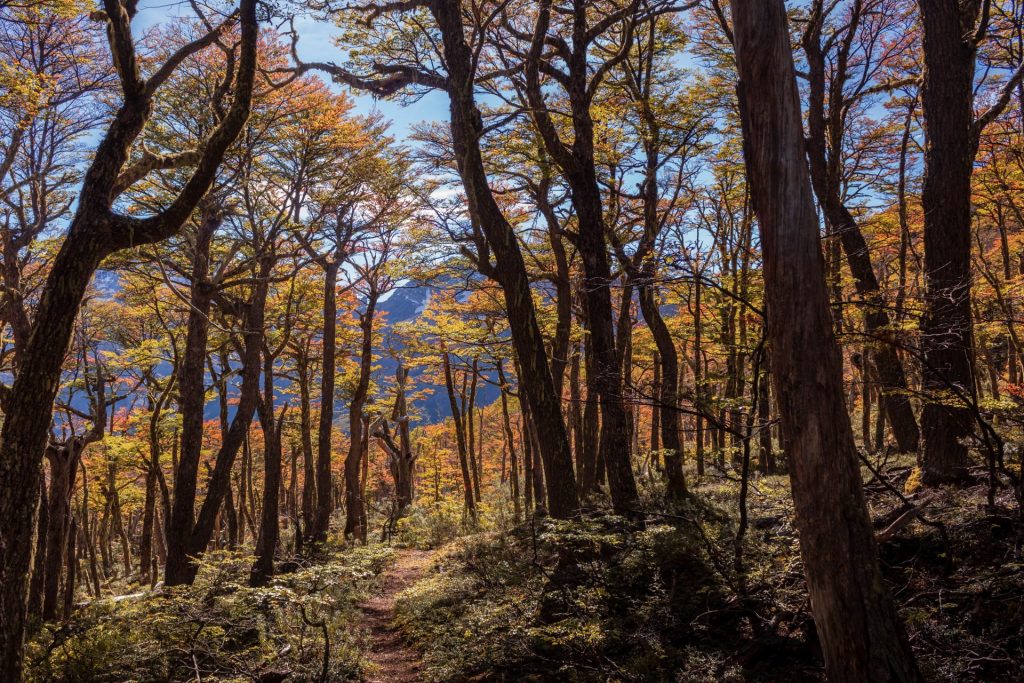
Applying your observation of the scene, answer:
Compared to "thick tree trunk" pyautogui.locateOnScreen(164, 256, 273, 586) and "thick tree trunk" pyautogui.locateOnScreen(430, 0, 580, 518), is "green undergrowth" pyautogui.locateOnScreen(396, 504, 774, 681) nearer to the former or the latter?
"thick tree trunk" pyautogui.locateOnScreen(430, 0, 580, 518)

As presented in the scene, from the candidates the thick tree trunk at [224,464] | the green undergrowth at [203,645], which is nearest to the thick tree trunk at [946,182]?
the green undergrowth at [203,645]

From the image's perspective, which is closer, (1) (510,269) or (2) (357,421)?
(1) (510,269)

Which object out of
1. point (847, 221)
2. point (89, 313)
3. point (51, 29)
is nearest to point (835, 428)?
point (847, 221)

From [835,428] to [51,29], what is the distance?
468 inches

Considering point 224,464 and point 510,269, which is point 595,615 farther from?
point 224,464

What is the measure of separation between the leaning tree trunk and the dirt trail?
4.53 meters

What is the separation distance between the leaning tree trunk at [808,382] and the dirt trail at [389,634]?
453cm

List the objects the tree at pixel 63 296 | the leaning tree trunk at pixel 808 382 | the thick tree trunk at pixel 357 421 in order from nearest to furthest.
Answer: the leaning tree trunk at pixel 808 382 → the tree at pixel 63 296 → the thick tree trunk at pixel 357 421

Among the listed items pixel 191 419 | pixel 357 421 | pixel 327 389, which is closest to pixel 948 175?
pixel 191 419

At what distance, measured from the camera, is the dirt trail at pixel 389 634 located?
6238 millimetres

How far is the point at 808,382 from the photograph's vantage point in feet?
10.1

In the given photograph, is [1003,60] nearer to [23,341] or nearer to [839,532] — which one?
[839,532]

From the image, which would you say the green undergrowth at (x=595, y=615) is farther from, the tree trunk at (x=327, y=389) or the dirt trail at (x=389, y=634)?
the tree trunk at (x=327, y=389)

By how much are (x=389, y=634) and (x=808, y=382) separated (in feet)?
23.1
